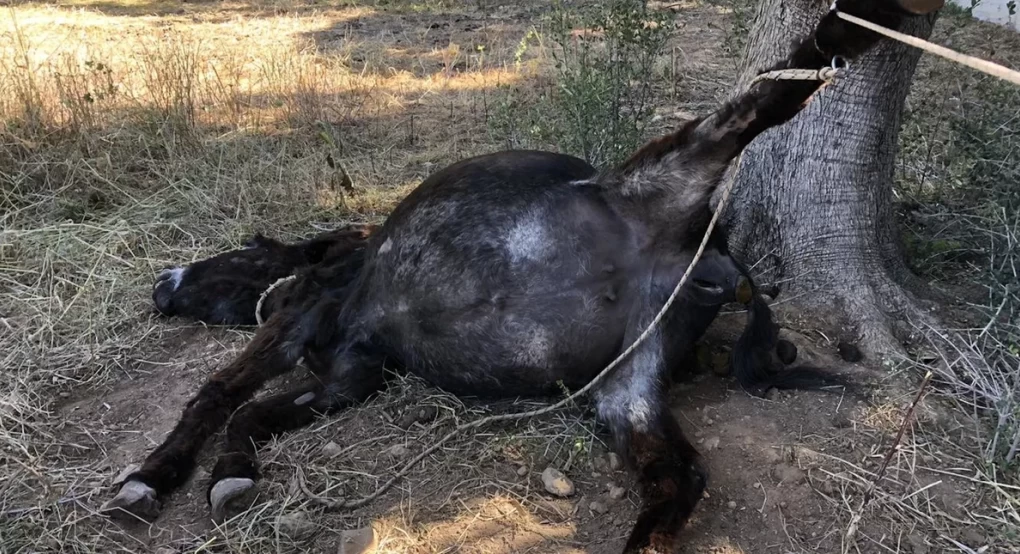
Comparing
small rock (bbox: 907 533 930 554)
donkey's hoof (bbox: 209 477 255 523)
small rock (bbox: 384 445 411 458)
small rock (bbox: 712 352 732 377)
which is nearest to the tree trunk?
small rock (bbox: 712 352 732 377)

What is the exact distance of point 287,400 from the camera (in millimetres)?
2838

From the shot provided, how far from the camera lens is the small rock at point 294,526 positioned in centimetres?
219

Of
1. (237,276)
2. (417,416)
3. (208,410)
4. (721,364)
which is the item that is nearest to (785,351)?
(721,364)

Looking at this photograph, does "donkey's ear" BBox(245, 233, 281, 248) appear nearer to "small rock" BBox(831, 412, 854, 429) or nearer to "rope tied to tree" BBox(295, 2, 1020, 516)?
"rope tied to tree" BBox(295, 2, 1020, 516)

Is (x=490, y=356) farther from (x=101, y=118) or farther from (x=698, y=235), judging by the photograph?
(x=101, y=118)

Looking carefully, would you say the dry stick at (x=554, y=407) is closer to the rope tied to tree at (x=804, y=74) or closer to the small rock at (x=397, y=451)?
the small rock at (x=397, y=451)

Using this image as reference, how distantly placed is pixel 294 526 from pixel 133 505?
0.55 metres

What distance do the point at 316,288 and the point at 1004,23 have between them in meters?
6.78

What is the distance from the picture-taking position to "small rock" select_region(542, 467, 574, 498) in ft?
7.56

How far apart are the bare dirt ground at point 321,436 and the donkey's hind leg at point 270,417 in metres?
0.06

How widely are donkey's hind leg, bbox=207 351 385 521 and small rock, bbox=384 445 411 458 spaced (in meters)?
0.37

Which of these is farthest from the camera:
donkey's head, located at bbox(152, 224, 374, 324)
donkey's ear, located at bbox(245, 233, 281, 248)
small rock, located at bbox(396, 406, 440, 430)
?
donkey's ear, located at bbox(245, 233, 281, 248)

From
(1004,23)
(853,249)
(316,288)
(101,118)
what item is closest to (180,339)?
(316,288)

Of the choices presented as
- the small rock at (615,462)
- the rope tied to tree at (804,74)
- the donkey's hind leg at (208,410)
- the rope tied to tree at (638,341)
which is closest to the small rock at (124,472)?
the donkey's hind leg at (208,410)
